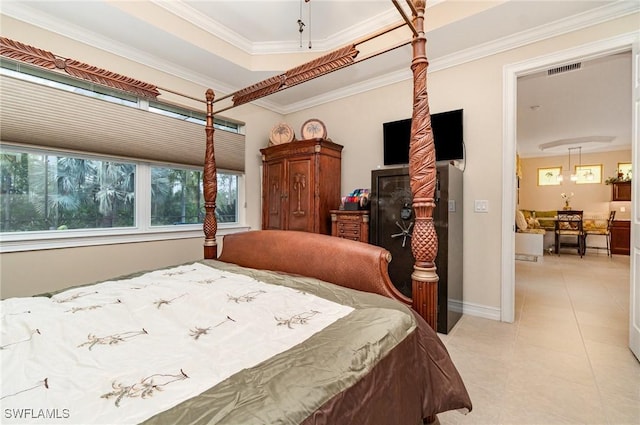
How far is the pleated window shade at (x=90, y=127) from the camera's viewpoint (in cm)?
216

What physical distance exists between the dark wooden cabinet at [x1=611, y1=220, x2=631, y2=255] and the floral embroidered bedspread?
8.88 meters

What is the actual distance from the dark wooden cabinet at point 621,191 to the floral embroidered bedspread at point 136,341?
9199 millimetres

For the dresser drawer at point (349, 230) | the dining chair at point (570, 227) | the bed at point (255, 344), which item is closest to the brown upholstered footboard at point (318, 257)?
the bed at point (255, 344)

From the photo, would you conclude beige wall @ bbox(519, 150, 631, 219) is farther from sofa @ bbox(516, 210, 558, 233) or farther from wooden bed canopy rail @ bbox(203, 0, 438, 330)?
wooden bed canopy rail @ bbox(203, 0, 438, 330)

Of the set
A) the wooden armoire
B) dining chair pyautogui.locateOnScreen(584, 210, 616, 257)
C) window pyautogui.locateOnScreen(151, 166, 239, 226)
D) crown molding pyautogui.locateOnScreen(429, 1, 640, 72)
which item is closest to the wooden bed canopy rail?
crown molding pyautogui.locateOnScreen(429, 1, 640, 72)

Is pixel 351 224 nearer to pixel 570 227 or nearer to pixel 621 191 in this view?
pixel 570 227

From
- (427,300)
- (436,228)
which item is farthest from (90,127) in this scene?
(436,228)

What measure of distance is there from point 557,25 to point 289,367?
3.44 metres

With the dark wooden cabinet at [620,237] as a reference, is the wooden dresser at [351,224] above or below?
above

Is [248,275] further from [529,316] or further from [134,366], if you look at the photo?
[529,316]

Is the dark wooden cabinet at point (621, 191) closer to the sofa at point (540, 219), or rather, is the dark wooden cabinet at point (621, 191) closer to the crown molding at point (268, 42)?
the sofa at point (540, 219)

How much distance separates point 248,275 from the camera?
1619mm

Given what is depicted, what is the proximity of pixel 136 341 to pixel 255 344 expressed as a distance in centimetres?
37

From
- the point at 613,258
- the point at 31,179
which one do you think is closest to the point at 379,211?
the point at 31,179
